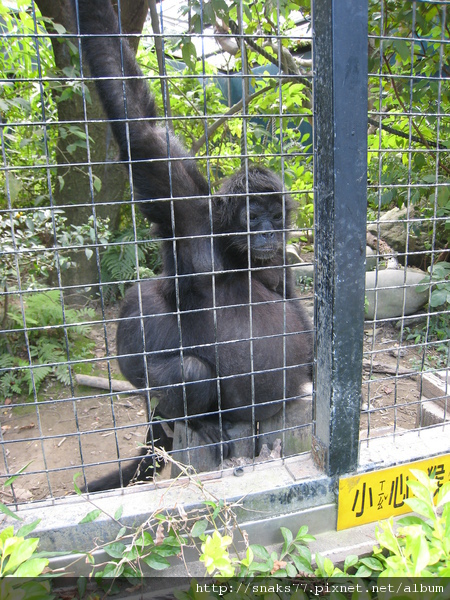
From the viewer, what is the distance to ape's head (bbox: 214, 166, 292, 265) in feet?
9.98

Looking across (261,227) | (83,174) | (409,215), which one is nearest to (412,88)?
(261,227)

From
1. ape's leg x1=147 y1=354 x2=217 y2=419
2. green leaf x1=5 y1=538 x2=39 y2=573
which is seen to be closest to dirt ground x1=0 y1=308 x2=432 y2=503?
ape's leg x1=147 y1=354 x2=217 y2=419

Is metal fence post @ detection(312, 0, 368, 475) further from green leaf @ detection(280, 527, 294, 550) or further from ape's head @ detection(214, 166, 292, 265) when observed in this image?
ape's head @ detection(214, 166, 292, 265)

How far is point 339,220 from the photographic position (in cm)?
187

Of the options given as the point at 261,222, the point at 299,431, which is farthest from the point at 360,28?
the point at 299,431

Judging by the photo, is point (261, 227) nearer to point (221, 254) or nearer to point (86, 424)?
point (221, 254)

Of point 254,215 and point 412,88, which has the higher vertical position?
point 412,88

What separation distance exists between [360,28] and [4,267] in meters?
3.75

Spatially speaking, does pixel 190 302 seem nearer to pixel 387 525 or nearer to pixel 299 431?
pixel 299 431

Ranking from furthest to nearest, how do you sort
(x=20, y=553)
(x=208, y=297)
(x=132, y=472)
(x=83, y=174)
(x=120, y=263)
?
(x=120, y=263)
(x=83, y=174)
(x=132, y=472)
(x=208, y=297)
(x=20, y=553)

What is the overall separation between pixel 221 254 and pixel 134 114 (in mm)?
996

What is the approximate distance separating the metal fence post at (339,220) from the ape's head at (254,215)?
1.03 m

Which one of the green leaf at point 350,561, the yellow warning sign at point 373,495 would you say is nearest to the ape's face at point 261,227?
the yellow warning sign at point 373,495

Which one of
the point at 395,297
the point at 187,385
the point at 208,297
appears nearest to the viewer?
the point at 187,385
